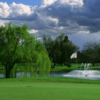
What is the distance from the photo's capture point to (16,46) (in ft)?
82.4

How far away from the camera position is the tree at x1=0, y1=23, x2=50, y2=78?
24.7 m

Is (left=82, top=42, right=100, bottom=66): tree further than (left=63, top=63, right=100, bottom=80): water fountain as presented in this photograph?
Yes

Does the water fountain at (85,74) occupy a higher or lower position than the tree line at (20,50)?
lower

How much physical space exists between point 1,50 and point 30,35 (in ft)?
14.8

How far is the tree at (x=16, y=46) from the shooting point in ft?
81.0

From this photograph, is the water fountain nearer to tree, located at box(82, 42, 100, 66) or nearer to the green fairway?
tree, located at box(82, 42, 100, 66)

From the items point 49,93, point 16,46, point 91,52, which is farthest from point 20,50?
point 91,52

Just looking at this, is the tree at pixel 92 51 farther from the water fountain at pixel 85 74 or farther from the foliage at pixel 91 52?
the water fountain at pixel 85 74

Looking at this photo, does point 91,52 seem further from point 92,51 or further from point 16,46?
point 16,46

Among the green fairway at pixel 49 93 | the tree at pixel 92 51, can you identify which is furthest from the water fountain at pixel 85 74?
the green fairway at pixel 49 93

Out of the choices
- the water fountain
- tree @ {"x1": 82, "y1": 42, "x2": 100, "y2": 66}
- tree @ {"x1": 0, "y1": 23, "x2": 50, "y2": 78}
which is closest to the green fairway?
tree @ {"x1": 0, "y1": 23, "x2": 50, "y2": 78}

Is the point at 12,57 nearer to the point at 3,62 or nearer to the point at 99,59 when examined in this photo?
the point at 3,62

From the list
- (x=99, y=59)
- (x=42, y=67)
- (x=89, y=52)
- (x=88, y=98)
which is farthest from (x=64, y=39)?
(x=88, y=98)

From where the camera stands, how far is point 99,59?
220 ft
